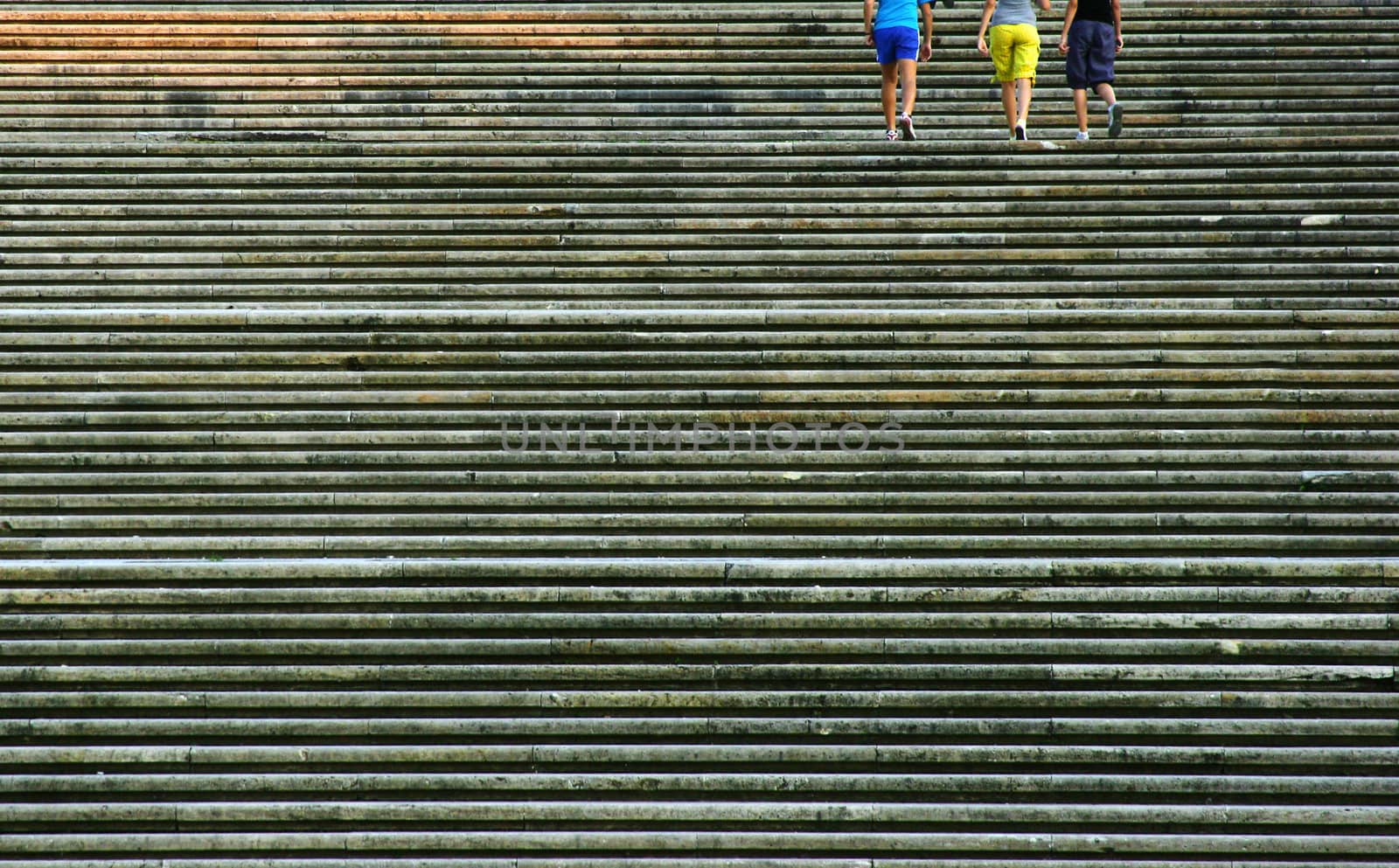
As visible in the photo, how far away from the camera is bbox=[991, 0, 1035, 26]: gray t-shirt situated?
825 centimetres

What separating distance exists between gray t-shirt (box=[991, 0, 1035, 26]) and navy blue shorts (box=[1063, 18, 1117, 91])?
1.12ft

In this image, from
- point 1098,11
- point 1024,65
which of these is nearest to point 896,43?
point 1024,65

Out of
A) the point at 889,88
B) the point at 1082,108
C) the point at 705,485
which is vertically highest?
the point at 889,88

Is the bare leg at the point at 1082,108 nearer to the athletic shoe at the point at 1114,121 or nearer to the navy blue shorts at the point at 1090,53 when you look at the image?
the navy blue shorts at the point at 1090,53

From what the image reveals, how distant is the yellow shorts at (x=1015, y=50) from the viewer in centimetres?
812

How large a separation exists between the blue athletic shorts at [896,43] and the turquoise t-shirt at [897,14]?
1.3 inches

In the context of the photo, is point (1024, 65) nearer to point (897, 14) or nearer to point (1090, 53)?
point (1090, 53)

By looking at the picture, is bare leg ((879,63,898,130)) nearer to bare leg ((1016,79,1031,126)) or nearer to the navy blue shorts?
bare leg ((1016,79,1031,126))

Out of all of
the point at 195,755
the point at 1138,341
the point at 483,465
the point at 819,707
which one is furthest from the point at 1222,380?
the point at 195,755

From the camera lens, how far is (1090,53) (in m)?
8.26

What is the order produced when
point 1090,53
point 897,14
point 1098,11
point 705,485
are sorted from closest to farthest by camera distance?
point 705,485 → point 897,14 → point 1090,53 → point 1098,11

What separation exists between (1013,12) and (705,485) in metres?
→ 4.49

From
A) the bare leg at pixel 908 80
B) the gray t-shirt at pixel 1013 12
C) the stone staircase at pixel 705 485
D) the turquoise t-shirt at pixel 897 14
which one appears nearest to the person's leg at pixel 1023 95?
the stone staircase at pixel 705 485

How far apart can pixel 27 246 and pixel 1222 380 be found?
765cm
